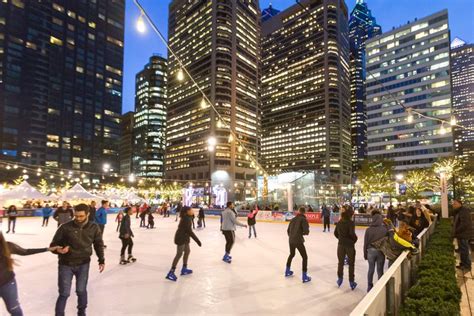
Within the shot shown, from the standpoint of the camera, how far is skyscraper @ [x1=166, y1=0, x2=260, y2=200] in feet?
390

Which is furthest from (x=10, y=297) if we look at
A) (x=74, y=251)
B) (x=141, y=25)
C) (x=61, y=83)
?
(x=61, y=83)

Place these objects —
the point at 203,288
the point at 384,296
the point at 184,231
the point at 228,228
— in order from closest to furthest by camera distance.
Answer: the point at 384,296
the point at 203,288
the point at 184,231
the point at 228,228

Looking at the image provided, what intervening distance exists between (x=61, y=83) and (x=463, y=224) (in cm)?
12218

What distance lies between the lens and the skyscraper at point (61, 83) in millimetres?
96875

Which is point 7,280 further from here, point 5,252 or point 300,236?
Answer: point 300,236

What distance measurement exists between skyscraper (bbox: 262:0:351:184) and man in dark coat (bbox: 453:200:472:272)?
12656 cm

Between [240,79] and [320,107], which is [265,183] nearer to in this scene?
[240,79]

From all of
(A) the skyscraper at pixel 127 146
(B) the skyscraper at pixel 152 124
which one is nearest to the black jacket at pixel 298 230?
(B) the skyscraper at pixel 152 124

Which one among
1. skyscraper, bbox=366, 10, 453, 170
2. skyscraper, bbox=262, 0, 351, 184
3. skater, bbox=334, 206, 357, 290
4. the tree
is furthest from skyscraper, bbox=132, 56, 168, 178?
skater, bbox=334, 206, 357, 290

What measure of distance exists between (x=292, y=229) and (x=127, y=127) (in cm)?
19108

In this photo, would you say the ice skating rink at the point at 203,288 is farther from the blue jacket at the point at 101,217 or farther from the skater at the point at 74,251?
the blue jacket at the point at 101,217

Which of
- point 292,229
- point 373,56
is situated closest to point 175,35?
point 373,56

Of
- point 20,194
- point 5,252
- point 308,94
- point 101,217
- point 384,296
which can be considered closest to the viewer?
point 384,296

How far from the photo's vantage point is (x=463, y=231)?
26.9 ft
